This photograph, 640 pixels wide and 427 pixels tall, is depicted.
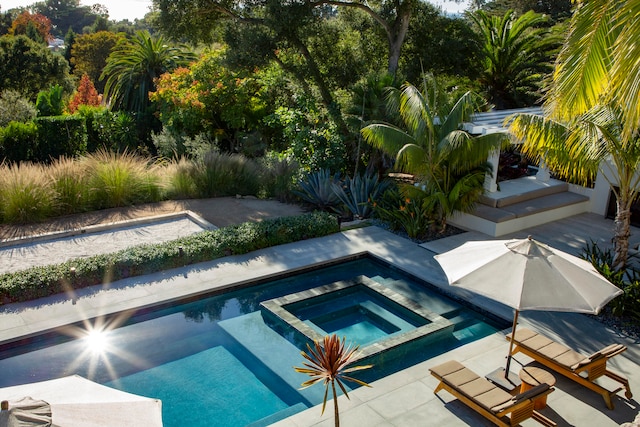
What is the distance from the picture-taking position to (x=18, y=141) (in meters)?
18.9

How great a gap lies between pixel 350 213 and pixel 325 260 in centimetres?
343

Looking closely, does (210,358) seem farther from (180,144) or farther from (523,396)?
(180,144)

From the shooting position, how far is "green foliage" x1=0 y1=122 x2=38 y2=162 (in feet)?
60.8

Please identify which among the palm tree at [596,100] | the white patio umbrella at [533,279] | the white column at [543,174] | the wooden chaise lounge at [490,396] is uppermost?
the palm tree at [596,100]

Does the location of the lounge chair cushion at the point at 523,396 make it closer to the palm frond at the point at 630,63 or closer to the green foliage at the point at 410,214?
the palm frond at the point at 630,63

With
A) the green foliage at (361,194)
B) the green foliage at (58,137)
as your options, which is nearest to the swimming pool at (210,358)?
the green foliage at (361,194)

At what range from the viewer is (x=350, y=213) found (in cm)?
1459

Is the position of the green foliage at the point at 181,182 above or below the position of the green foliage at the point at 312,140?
below

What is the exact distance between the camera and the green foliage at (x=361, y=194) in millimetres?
14430

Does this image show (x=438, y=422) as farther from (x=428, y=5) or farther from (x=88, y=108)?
(x=88, y=108)

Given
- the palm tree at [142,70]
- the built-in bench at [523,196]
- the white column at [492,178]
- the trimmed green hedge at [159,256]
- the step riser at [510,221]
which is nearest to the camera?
the trimmed green hedge at [159,256]

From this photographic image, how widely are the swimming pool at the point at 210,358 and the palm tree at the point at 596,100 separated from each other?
310 cm

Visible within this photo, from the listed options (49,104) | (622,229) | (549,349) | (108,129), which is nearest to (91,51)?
(49,104)

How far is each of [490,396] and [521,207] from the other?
8.20 meters
